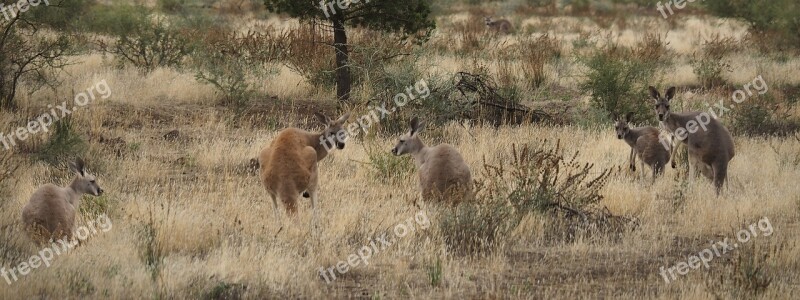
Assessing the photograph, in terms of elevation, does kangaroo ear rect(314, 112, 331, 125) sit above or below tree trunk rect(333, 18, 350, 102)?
above

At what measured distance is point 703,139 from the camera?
11367mm

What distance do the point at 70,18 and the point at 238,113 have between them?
8.69m

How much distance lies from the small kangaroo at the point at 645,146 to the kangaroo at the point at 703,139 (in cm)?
29

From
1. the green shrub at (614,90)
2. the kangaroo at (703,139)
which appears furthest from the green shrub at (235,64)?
the kangaroo at (703,139)

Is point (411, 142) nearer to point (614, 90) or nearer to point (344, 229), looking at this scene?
point (344, 229)

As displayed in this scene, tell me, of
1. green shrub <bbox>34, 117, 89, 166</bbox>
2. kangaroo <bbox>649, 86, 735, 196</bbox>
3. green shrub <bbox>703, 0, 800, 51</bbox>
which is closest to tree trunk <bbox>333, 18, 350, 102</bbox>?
green shrub <bbox>34, 117, 89, 166</bbox>

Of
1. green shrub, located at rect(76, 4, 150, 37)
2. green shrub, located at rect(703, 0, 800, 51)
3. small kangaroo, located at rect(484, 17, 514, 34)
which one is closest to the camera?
green shrub, located at rect(76, 4, 150, 37)

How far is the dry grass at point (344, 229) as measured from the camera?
25.2 feet

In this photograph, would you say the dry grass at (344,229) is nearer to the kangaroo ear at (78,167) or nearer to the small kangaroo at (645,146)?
the small kangaroo at (645,146)

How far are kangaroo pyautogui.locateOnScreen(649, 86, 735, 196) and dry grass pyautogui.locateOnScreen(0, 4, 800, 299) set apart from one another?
0.31 meters

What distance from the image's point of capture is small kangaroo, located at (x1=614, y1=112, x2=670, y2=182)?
1229cm

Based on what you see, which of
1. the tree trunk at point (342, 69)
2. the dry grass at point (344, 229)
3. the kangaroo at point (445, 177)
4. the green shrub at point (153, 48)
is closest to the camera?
the dry grass at point (344, 229)

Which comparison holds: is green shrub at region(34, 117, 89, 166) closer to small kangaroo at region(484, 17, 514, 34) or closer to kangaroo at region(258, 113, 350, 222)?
kangaroo at region(258, 113, 350, 222)

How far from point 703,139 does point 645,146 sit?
111 cm
